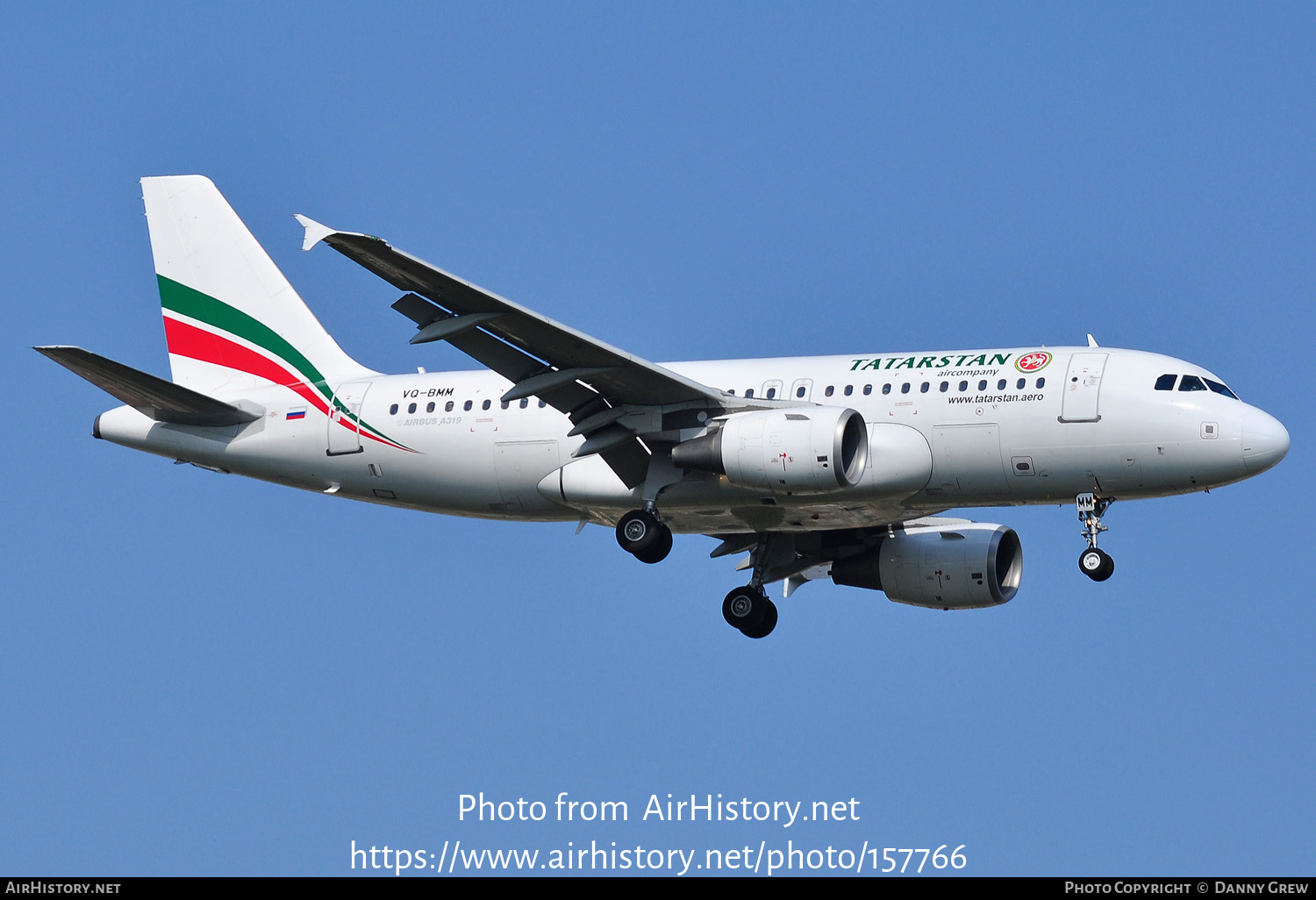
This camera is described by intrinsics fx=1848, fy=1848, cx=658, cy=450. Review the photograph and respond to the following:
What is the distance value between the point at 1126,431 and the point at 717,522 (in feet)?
27.5

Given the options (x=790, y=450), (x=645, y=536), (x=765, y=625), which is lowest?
(x=765, y=625)

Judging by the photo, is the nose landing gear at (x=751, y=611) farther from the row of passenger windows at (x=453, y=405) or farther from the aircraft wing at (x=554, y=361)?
the row of passenger windows at (x=453, y=405)

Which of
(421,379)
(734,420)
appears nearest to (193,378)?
(421,379)

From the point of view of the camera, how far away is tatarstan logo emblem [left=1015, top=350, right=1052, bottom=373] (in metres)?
33.8

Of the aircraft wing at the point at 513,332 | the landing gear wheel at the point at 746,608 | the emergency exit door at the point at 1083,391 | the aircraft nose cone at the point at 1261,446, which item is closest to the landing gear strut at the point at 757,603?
the landing gear wheel at the point at 746,608

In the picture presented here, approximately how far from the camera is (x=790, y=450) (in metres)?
32.9

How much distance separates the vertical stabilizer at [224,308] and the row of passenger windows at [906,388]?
→ 361 inches

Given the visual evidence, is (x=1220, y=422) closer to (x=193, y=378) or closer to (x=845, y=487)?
(x=845, y=487)

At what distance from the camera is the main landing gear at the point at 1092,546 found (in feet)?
109

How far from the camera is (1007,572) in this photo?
3919cm

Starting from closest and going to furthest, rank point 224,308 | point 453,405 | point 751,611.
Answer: point 453,405 → point 751,611 → point 224,308

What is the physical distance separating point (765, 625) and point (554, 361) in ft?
28.5

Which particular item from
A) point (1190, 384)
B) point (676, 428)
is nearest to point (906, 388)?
point (676, 428)

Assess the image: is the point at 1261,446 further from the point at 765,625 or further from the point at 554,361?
the point at 554,361
